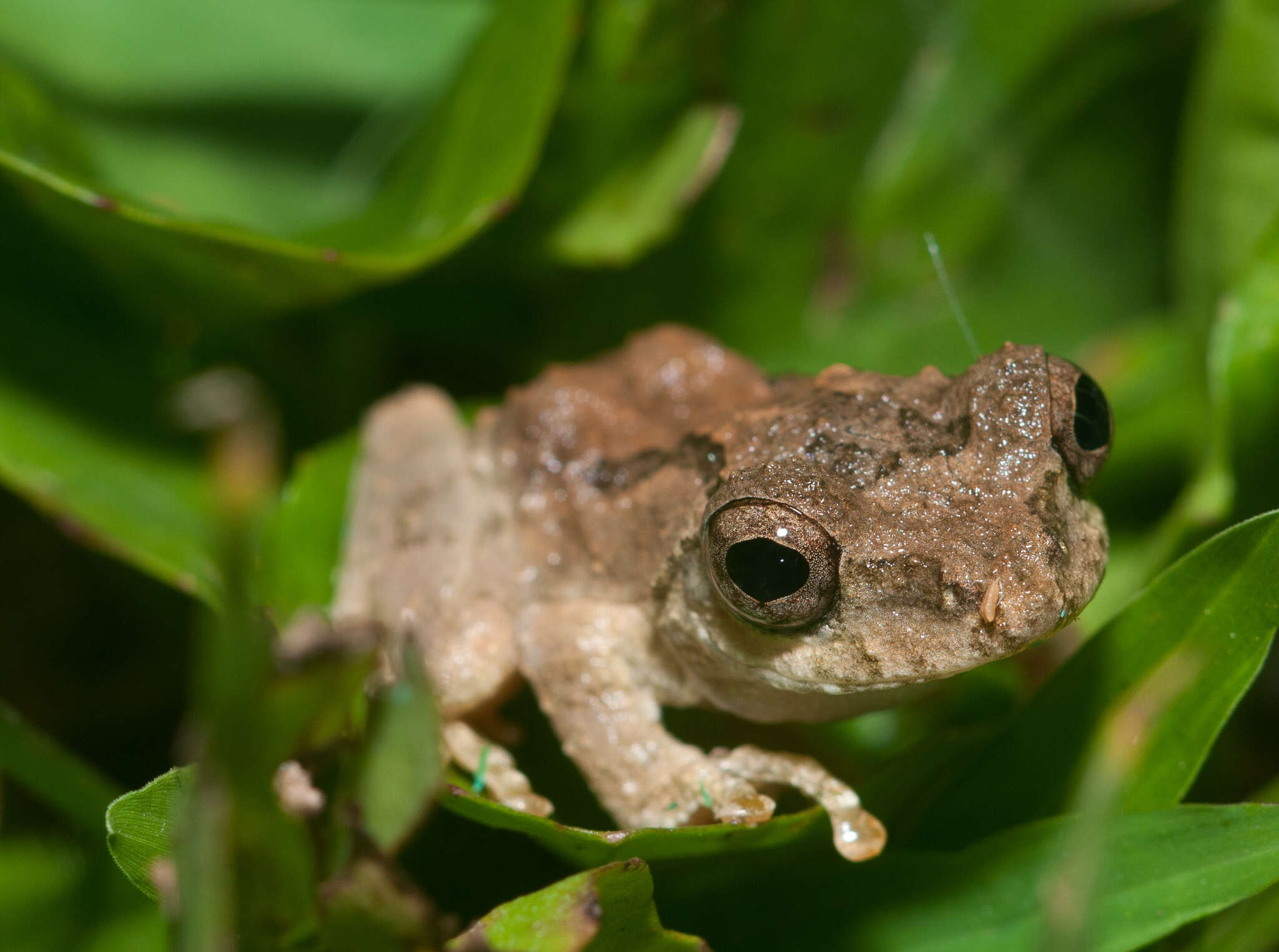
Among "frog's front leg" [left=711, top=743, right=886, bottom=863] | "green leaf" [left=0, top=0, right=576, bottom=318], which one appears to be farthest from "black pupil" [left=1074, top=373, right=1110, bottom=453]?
"green leaf" [left=0, top=0, right=576, bottom=318]

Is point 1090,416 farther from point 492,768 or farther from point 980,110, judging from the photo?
point 980,110

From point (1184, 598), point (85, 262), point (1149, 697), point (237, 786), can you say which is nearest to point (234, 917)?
point (237, 786)

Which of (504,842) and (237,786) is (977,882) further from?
(237,786)

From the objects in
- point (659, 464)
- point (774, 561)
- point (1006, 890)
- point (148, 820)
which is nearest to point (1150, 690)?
point (1006, 890)

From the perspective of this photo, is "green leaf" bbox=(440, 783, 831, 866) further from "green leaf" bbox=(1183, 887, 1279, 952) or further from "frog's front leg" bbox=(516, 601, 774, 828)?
"green leaf" bbox=(1183, 887, 1279, 952)

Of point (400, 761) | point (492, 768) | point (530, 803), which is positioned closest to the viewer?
point (400, 761)

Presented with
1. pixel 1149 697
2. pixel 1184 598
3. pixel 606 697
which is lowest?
pixel 1149 697

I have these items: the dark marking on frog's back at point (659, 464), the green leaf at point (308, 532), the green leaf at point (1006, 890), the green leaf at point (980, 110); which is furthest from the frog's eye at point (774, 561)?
the green leaf at point (980, 110)
